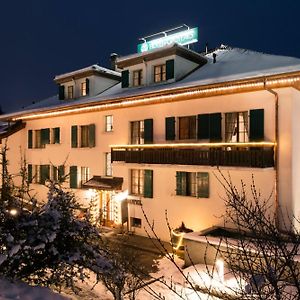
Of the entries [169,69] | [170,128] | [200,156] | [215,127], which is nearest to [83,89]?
[169,69]

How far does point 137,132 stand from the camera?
761 inches

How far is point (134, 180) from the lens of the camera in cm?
1931

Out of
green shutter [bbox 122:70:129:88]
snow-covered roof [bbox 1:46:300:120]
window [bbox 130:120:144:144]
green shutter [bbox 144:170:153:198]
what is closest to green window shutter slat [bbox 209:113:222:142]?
snow-covered roof [bbox 1:46:300:120]

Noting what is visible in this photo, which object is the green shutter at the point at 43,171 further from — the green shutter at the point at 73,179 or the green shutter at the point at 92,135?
the green shutter at the point at 92,135

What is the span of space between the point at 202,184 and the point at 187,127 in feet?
9.44

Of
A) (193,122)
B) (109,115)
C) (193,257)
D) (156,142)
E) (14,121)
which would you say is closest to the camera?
(193,257)

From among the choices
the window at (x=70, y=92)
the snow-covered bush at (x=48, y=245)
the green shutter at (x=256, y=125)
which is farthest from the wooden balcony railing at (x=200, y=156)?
the snow-covered bush at (x=48, y=245)

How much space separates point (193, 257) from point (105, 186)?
7604 mm

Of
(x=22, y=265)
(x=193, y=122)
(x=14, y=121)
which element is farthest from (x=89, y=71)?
(x=22, y=265)

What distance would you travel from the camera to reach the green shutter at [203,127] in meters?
16.1

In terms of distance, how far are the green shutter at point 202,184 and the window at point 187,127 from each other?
189 cm

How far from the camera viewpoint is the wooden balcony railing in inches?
551

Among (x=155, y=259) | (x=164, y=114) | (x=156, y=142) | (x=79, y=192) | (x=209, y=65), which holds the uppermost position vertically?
(x=209, y=65)

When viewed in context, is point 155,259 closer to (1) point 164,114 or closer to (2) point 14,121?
(1) point 164,114
